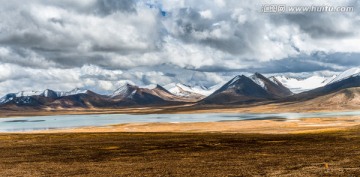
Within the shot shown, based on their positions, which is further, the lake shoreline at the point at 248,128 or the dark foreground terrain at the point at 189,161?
the lake shoreline at the point at 248,128

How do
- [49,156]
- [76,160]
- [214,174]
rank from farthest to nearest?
1. [49,156]
2. [76,160]
3. [214,174]

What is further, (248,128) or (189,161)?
(248,128)

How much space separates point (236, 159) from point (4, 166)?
24505 millimetres

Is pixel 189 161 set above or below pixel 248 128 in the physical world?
above

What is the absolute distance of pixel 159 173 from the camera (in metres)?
35.6

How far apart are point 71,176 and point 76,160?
37.3 feet

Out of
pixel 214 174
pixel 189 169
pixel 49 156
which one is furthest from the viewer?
pixel 49 156

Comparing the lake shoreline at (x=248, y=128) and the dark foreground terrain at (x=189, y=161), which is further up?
the dark foreground terrain at (x=189, y=161)

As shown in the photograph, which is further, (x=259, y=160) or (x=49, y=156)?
(x=49, y=156)

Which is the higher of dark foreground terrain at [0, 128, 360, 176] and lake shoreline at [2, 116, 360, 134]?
dark foreground terrain at [0, 128, 360, 176]

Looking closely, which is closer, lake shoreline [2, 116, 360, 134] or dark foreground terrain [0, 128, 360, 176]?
dark foreground terrain [0, 128, 360, 176]

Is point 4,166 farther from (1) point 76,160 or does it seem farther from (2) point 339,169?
(2) point 339,169

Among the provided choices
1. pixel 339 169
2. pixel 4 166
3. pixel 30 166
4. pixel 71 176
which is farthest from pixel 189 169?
pixel 4 166

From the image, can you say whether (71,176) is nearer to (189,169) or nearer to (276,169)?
(189,169)
